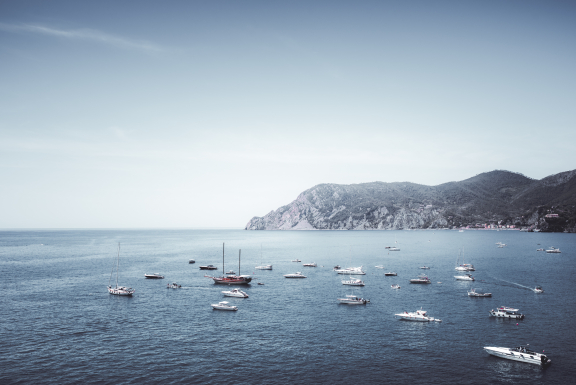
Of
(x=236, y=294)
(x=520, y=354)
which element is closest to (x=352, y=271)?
(x=236, y=294)

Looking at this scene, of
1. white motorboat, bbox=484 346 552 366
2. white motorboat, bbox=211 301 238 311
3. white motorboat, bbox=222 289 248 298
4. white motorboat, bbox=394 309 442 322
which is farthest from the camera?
white motorboat, bbox=222 289 248 298

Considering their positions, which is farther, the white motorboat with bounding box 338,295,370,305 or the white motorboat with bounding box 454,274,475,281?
the white motorboat with bounding box 454,274,475,281

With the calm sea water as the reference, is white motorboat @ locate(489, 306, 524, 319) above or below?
above

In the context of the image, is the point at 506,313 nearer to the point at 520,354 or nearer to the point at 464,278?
the point at 520,354

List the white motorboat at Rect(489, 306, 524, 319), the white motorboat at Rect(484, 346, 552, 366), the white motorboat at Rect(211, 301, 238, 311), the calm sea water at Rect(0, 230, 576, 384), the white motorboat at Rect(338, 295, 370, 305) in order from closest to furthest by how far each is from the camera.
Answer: the calm sea water at Rect(0, 230, 576, 384) → the white motorboat at Rect(484, 346, 552, 366) → the white motorboat at Rect(489, 306, 524, 319) → the white motorboat at Rect(211, 301, 238, 311) → the white motorboat at Rect(338, 295, 370, 305)

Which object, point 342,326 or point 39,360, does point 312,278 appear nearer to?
point 342,326

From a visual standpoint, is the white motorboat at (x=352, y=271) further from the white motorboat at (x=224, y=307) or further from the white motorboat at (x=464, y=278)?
the white motorboat at (x=224, y=307)

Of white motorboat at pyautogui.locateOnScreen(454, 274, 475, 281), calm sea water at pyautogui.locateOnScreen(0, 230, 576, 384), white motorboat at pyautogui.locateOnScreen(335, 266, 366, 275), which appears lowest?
calm sea water at pyautogui.locateOnScreen(0, 230, 576, 384)

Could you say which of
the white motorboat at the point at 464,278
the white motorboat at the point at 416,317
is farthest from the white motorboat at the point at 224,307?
the white motorboat at the point at 464,278

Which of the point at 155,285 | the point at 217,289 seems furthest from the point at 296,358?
the point at 155,285

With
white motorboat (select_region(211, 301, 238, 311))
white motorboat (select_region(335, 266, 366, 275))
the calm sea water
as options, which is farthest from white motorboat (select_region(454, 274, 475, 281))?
white motorboat (select_region(211, 301, 238, 311))

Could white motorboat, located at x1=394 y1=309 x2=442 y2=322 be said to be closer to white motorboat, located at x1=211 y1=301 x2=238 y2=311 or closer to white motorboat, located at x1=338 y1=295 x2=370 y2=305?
white motorboat, located at x1=338 y1=295 x2=370 y2=305
